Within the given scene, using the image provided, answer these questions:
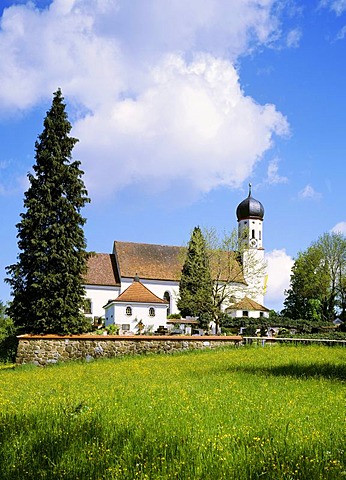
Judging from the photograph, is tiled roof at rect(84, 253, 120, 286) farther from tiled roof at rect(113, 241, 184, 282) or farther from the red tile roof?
tiled roof at rect(113, 241, 184, 282)

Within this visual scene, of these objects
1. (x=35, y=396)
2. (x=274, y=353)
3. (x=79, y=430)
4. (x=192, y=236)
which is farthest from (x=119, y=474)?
(x=192, y=236)

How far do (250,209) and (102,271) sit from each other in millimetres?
27392

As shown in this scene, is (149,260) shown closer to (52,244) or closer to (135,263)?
(135,263)

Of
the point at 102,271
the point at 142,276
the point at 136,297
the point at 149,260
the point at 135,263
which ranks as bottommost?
the point at 136,297

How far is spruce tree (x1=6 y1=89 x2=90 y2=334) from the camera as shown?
26578mm

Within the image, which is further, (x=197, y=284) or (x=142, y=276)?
(x=142, y=276)

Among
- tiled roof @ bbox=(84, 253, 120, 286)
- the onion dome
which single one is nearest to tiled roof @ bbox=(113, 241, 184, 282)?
tiled roof @ bbox=(84, 253, 120, 286)

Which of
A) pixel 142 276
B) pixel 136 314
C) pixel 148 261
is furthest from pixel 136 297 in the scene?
pixel 148 261

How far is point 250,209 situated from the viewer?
82188 millimetres

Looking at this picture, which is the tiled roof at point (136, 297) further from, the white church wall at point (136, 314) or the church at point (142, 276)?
the church at point (142, 276)

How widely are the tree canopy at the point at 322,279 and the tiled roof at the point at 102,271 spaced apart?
77.1ft

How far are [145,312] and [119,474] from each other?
46.6 m

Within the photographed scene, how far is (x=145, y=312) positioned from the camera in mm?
51781

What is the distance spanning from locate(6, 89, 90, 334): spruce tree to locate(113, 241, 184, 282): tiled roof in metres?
37.6
